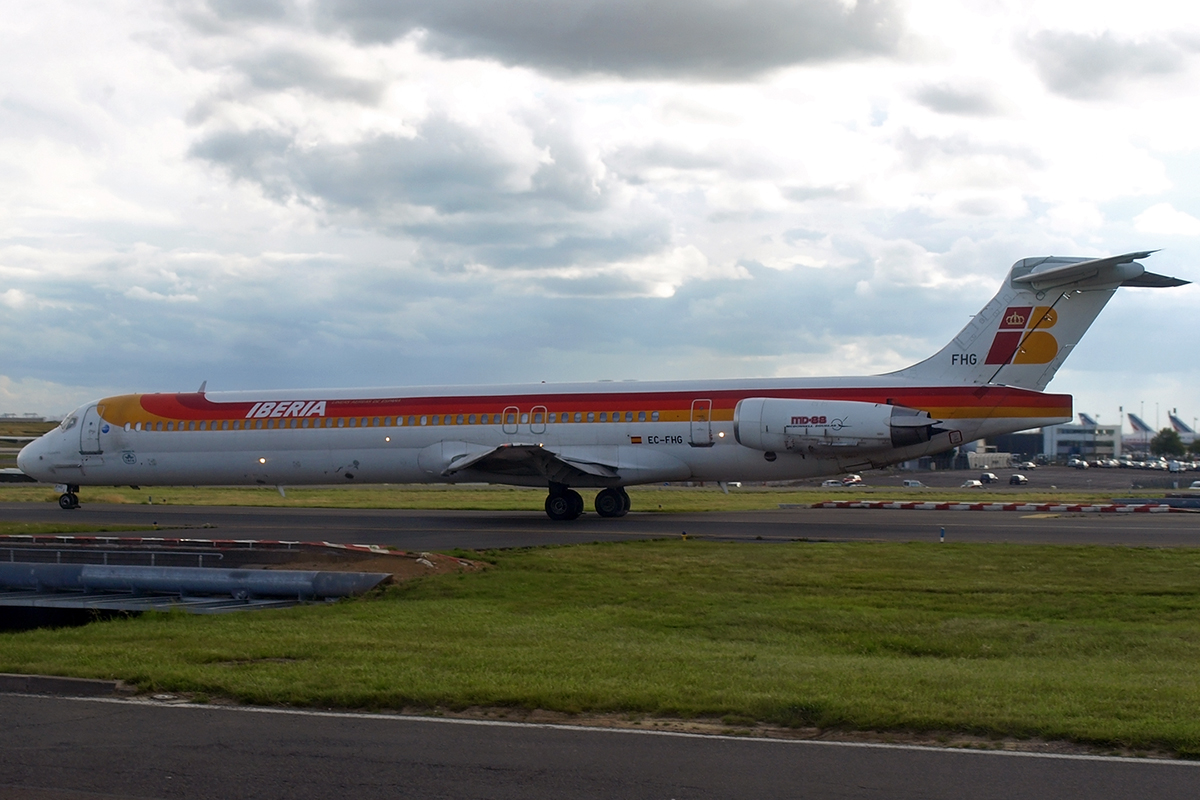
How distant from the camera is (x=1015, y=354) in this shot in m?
25.7

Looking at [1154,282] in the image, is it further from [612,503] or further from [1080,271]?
[612,503]

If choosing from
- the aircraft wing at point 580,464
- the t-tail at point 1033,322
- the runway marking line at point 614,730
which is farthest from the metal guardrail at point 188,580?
the t-tail at point 1033,322

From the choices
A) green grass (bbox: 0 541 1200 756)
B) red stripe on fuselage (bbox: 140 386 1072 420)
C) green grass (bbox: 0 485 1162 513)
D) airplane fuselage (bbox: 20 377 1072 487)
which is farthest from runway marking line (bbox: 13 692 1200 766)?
green grass (bbox: 0 485 1162 513)

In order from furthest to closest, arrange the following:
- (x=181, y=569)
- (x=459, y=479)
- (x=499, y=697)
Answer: (x=459, y=479) < (x=181, y=569) < (x=499, y=697)

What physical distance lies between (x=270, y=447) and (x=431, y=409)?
5047 millimetres

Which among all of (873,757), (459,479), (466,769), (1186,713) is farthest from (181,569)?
(459,479)

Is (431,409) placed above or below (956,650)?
above

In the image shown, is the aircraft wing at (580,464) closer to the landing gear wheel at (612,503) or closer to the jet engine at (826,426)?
the landing gear wheel at (612,503)

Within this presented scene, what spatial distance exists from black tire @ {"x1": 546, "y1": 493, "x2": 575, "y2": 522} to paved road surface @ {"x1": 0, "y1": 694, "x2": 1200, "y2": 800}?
21.0 meters

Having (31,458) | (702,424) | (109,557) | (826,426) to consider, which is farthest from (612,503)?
(31,458)

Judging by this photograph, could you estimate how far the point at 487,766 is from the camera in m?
6.60

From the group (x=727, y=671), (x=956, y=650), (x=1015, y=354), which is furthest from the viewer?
(x=1015, y=354)

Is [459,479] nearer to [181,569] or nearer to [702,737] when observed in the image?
[181,569]

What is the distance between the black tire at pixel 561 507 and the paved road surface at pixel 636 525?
494 millimetres
